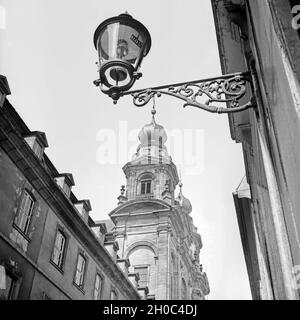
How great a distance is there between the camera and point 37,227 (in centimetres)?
1598

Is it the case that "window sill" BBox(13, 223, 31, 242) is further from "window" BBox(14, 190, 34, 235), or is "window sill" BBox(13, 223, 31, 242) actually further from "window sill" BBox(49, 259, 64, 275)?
"window sill" BBox(49, 259, 64, 275)

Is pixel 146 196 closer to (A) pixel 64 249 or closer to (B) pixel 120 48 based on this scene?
(A) pixel 64 249

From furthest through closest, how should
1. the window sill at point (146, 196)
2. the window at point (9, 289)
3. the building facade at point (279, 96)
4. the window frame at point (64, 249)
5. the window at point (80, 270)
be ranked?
Result: the window sill at point (146, 196)
the window at point (80, 270)
the window frame at point (64, 249)
the window at point (9, 289)
the building facade at point (279, 96)

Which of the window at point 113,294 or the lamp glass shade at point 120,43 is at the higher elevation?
the window at point 113,294

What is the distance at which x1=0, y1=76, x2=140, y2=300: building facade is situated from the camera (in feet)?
45.9

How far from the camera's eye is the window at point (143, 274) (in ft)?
119

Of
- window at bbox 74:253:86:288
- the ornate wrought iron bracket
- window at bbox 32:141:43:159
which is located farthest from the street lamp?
window at bbox 74:253:86:288

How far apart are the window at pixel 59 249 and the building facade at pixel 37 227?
43 millimetres

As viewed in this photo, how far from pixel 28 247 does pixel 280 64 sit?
14621 millimetres

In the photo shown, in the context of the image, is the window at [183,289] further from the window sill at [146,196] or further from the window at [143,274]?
the window sill at [146,196]

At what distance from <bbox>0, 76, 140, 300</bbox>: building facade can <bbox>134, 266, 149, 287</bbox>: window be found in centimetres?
1498

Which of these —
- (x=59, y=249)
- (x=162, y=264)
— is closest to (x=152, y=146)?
(x=162, y=264)

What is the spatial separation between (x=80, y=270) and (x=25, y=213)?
6.06 meters

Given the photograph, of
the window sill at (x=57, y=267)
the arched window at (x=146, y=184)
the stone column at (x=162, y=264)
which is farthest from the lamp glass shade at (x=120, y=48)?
the arched window at (x=146, y=184)
